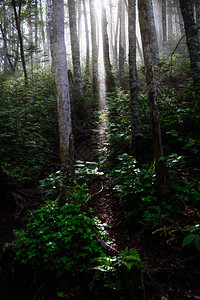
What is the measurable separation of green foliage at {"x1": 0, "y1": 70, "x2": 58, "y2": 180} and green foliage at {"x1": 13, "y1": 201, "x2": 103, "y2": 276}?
9.14 ft

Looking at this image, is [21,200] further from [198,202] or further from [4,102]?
[4,102]

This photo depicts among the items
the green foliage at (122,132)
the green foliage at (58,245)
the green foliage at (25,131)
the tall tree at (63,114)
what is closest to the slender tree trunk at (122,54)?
the green foliage at (25,131)

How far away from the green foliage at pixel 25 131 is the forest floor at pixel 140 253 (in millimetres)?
1256

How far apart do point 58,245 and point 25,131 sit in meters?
5.11

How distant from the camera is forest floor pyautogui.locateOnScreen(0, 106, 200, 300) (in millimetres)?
2340

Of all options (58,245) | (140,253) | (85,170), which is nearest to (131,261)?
(140,253)

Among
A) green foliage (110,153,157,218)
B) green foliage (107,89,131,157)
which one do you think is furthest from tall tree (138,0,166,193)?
green foliage (107,89,131,157)

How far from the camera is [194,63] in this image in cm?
545

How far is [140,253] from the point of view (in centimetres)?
300

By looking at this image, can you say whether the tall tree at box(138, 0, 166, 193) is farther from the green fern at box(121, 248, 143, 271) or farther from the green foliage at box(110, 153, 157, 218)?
the green fern at box(121, 248, 143, 271)

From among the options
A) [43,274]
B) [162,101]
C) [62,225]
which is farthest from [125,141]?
[43,274]

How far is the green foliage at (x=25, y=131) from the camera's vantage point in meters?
5.88

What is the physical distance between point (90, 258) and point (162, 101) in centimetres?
503

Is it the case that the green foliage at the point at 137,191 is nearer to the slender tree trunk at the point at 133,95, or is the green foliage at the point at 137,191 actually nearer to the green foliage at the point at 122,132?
the slender tree trunk at the point at 133,95
